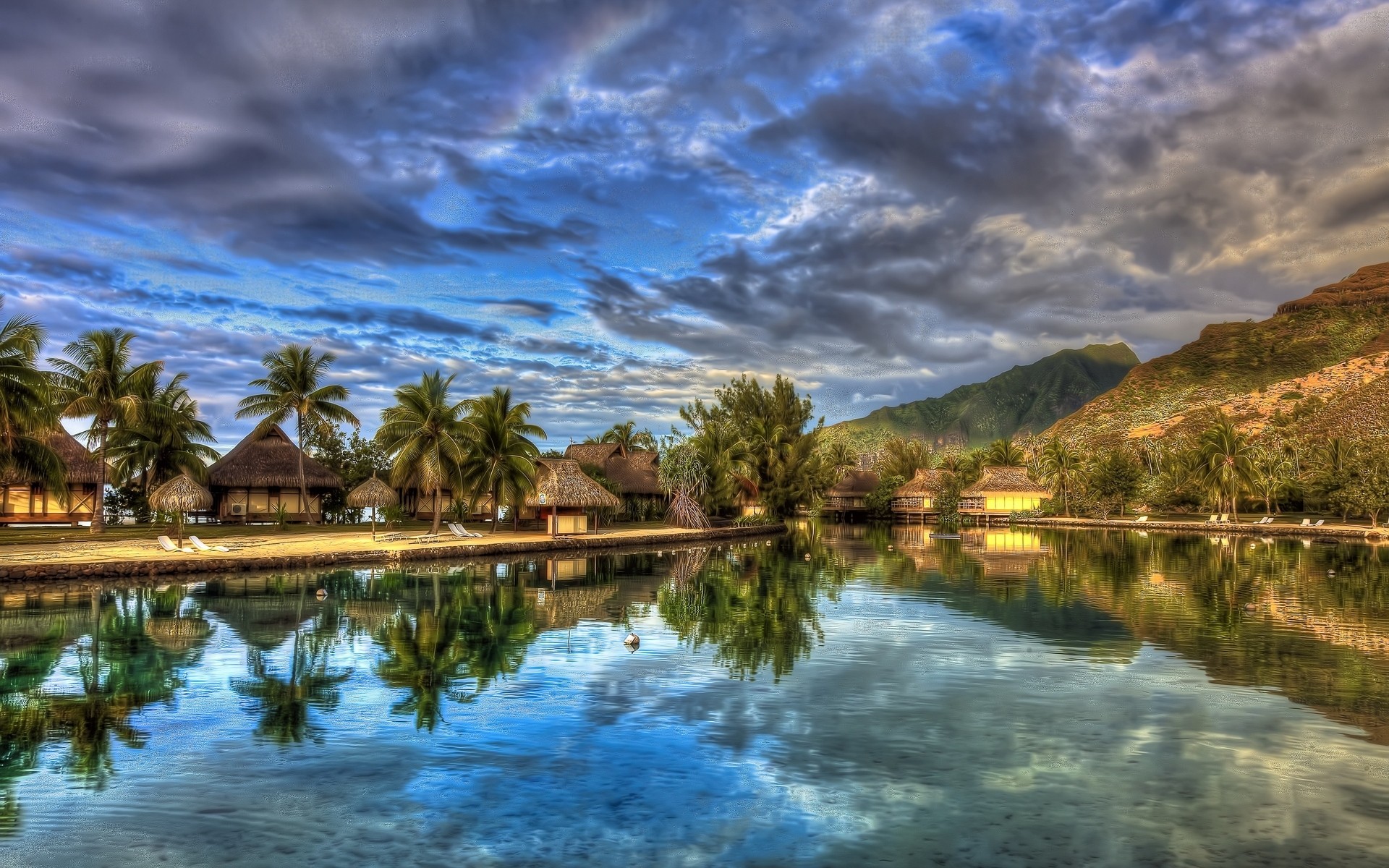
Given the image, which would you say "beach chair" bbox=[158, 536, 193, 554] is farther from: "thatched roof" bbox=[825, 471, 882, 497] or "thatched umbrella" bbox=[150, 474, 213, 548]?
"thatched roof" bbox=[825, 471, 882, 497]

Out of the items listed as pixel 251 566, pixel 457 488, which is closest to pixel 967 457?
pixel 457 488

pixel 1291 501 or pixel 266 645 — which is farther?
pixel 1291 501

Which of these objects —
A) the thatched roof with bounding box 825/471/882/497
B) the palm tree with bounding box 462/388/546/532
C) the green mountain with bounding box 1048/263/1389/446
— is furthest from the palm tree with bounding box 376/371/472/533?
the green mountain with bounding box 1048/263/1389/446

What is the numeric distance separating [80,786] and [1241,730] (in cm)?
1221

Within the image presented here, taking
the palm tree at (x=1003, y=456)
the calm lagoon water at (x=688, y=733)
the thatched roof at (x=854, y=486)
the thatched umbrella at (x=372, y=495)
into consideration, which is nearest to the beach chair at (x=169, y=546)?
the calm lagoon water at (x=688, y=733)

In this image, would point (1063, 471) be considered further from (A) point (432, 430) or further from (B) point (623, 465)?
(A) point (432, 430)

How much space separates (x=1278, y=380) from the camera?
112 m

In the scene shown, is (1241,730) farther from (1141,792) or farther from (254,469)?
(254,469)

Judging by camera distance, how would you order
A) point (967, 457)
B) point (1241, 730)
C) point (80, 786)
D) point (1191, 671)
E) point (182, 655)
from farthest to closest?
point (967, 457) → point (182, 655) → point (1191, 671) → point (1241, 730) → point (80, 786)

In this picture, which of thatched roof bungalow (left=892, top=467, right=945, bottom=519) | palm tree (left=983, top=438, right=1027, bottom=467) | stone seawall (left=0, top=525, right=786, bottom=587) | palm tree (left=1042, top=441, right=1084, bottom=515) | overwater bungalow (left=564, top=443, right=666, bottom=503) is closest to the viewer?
stone seawall (left=0, top=525, right=786, bottom=587)

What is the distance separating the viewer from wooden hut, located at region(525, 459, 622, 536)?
38.4 m

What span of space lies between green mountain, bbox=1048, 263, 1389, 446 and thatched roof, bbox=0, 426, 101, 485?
260 ft

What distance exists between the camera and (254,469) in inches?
1683

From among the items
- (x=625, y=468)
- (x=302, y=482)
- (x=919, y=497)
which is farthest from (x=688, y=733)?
(x=919, y=497)
